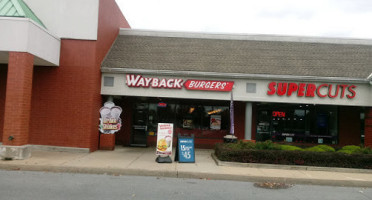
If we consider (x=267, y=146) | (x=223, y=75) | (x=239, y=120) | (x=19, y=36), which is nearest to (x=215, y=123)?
(x=239, y=120)

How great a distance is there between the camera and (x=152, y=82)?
14.3m

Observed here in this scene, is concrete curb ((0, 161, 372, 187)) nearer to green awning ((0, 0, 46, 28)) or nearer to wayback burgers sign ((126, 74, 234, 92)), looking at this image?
wayback burgers sign ((126, 74, 234, 92))

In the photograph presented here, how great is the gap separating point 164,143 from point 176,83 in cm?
377

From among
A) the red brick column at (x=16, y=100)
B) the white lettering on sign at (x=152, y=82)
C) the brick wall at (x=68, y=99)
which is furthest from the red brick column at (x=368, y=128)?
the red brick column at (x=16, y=100)

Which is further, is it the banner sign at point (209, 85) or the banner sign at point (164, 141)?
the banner sign at point (209, 85)

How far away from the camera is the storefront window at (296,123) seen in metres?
17.0

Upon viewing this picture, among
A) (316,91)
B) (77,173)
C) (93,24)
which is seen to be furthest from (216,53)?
(77,173)

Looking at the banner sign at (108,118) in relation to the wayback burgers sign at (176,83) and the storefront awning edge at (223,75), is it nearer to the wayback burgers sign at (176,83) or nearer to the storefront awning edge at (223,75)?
the wayback burgers sign at (176,83)

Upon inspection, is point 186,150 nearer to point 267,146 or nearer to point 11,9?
point 267,146

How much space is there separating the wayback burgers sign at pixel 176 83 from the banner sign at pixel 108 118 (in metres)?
1.33

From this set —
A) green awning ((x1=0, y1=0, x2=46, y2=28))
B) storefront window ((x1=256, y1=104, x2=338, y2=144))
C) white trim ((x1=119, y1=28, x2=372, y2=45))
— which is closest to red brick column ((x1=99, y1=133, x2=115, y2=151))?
green awning ((x1=0, y1=0, x2=46, y2=28))

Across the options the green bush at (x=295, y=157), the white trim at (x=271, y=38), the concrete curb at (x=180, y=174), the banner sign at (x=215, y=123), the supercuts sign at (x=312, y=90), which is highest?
the white trim at (x=271, y=38)

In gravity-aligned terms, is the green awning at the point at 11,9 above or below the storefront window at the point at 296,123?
above

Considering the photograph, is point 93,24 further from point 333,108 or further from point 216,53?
point 333,108
